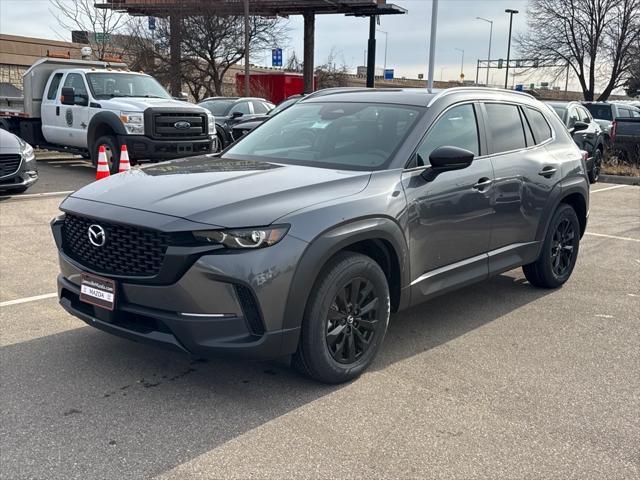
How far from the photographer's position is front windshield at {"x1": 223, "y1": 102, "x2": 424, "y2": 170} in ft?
14.6

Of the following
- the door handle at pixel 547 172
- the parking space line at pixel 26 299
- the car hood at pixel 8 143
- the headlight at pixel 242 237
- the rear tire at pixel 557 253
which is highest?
the door handle at pixel 547 172

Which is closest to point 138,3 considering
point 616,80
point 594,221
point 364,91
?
point 616,80

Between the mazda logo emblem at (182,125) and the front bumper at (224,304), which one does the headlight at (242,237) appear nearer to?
the front bumper at (224,304)

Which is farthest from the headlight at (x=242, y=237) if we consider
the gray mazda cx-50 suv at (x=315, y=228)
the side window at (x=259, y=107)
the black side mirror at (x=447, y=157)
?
the side window at (x=259, y=107)

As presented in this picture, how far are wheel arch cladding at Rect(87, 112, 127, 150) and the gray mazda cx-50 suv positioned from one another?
7.58 meters

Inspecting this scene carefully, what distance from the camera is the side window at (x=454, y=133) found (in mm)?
4520

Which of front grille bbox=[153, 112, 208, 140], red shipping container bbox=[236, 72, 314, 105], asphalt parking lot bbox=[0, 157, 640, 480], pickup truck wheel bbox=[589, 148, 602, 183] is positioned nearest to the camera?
asphalt parking lot bbox=[0, 157, 640, 480]

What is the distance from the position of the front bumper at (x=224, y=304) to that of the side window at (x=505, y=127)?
248cm

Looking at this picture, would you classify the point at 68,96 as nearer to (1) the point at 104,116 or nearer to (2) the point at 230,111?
(1) the point at 104,116

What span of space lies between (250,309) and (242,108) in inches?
556

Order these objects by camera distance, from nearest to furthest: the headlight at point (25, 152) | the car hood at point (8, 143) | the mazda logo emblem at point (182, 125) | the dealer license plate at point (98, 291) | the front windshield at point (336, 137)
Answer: the dealer license plate at point (98, 291) < the front windshield at point (336, 137) < the car hood at point (8, 143) < the headlight at point (25, 152) < the mazda logo emblem at point (182, 125)

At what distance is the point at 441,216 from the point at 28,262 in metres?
4.22

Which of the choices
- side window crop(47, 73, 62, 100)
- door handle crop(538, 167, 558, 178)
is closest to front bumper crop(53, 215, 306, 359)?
door handle crop(538, 167, 558, 178)

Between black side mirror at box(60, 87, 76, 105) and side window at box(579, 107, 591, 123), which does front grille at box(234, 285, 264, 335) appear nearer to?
black side mirror at box(60, 87, 76, 105)
